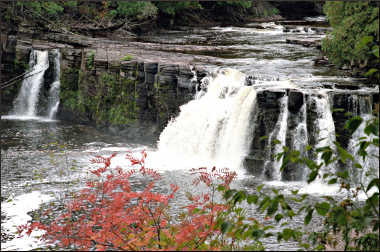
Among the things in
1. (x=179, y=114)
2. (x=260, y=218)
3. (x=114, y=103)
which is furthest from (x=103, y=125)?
(x=260, y=218)

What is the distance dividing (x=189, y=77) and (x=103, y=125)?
3.93m

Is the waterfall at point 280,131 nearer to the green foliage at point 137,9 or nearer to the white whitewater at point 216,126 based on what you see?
the white whitewater at point 216,126

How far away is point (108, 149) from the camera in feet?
47.4

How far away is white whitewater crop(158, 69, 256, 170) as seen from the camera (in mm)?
13375

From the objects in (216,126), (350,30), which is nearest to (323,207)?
(350,30)

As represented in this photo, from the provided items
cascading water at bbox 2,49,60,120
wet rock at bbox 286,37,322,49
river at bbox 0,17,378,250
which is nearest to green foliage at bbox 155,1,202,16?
river at bbox 0,17,378,250

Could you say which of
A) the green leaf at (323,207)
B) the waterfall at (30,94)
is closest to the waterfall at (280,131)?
the green leaf at (323,207)

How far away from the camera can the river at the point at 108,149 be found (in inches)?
399

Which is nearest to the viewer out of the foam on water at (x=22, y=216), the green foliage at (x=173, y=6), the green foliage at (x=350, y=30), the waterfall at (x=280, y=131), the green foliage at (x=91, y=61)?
the foam on water at (x=22, y=216)

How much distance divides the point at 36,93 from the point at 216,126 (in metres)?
8.69

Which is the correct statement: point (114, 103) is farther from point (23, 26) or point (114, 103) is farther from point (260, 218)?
point (260, 218)

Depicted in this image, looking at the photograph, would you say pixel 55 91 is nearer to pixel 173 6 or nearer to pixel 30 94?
pixel 30 94

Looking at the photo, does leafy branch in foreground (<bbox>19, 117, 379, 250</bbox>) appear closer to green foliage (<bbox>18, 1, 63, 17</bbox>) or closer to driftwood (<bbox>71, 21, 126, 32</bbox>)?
green foliage (<bbox>18, 1, 63, 17</bbox>)

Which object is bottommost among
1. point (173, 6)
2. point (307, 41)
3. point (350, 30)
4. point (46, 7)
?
point (350, 30)
